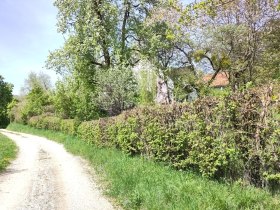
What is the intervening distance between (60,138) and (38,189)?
17.5 meters

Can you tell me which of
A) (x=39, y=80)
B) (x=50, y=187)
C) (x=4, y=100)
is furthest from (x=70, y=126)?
(x=39, y=80)

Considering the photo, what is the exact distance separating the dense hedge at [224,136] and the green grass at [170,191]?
41 cm

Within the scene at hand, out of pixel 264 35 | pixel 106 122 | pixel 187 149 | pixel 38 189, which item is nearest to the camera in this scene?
pixel 187 149

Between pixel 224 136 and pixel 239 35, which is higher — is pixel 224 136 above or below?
below

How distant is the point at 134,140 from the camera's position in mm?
13438

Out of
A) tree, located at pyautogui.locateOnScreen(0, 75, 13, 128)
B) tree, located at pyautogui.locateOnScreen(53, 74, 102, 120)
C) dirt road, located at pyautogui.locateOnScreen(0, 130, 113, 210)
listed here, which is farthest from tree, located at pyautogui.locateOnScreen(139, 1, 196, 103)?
tree, located at pyautogui.locateOnScreen(0, 75, 13, 128)

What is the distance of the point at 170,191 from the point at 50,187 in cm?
462

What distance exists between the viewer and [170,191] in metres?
7.34

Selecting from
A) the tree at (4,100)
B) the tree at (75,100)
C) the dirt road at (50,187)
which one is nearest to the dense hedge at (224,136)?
the dirt road at (50,187)

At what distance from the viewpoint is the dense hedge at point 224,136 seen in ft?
23.1

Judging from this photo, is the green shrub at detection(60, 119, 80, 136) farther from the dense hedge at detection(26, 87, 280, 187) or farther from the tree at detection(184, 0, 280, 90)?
the dense hedge at detection(26, 87, 280, 187)

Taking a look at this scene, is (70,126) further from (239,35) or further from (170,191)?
(170,191)

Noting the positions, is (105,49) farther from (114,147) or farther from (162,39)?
(114,147)

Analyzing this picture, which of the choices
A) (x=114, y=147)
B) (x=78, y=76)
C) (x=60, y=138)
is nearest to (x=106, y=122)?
(x=114, y=147)
